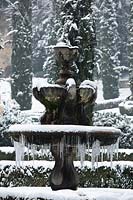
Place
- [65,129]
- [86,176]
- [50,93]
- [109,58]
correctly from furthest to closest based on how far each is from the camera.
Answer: [109,58]
[86,176]
[50,93]
[65,129]

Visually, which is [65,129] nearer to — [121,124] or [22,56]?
[121,124]

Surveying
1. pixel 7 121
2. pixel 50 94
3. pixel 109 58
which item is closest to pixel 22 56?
pixel 109 58

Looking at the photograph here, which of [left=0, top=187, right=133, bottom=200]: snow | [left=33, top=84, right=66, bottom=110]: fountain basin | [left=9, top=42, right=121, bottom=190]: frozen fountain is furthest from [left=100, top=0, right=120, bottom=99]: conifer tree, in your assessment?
[left=33, top=84, right=66, bottom=110]: fountain basin

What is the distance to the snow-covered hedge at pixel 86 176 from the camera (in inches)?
406

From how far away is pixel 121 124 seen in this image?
17734mm

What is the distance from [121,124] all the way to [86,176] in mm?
7596

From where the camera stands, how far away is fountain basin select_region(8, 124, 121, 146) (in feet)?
21.9

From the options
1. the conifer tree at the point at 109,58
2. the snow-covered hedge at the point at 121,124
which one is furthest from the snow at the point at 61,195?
the conifer tree at the point at 109,58

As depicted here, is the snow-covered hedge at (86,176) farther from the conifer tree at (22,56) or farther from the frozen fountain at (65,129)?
the conifer tree at (22,56)

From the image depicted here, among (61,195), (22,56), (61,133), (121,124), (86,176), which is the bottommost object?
(86,176)

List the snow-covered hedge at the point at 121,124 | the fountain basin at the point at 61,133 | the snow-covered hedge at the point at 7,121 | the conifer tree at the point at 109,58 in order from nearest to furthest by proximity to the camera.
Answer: the fountain basin at the point at 61,133 → the snow-covered hedge at the point at 121,124 → the snow-covered hedge at the point at 7,121 → the conifer tree at the point at 109,58

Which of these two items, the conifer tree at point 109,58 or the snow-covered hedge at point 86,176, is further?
the conifer tree at point 109,58

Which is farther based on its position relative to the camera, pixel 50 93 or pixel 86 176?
pixel 86 176

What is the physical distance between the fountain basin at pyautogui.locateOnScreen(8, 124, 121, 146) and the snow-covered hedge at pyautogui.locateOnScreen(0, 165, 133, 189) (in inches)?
130
